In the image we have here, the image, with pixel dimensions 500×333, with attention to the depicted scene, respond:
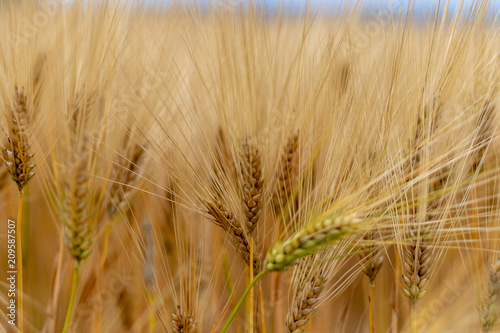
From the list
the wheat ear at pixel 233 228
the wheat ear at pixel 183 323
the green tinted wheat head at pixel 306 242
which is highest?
the green tinted wheat head at pixel 306 242

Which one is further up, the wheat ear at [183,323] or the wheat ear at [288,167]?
the wheat ear at [288,167]

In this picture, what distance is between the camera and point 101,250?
2.18ft

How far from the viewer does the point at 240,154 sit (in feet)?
1.83

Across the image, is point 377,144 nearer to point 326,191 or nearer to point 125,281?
point 326,191

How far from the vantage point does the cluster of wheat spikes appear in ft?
1.79

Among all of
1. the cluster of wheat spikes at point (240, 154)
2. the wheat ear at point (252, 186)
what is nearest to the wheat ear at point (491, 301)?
the cluster of wheat spikes at point (240, 154)

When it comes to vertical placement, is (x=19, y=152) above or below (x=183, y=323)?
above

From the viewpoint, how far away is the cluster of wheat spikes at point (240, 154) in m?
0.55

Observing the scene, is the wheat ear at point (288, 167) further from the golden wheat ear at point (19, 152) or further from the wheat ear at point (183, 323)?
the golden wheat ear at point (19, 152)

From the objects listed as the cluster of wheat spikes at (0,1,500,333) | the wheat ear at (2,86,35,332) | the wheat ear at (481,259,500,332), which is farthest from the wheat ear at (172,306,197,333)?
the wheat ear at (481,259,500,332)

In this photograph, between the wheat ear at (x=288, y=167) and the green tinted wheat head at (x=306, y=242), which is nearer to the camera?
the green tinted wheat head at (x=306, y=242)

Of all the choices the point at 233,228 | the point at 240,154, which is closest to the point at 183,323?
the point at 233,228

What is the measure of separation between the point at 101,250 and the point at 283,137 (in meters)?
0.38

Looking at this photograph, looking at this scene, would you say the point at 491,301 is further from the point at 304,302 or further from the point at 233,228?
the point at 233,228
